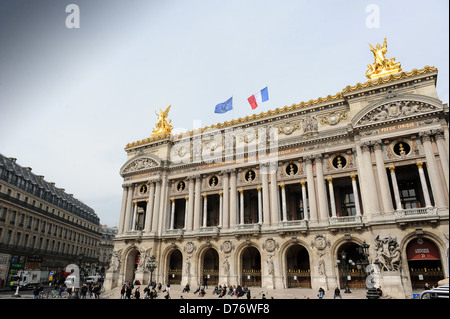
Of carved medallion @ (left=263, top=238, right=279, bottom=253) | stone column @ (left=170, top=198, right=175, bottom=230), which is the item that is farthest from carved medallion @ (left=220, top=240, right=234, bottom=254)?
stone column @ (left=170, top=198, right=175, bottom=230)

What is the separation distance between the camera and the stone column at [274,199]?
110 ft

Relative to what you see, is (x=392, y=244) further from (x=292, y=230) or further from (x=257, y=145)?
(x=257, y=145)

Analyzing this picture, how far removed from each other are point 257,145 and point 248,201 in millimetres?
7307

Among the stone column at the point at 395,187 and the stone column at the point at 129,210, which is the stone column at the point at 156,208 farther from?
the stone column at the point at 395,187

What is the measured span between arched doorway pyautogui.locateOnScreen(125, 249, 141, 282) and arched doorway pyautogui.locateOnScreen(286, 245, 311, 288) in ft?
63.4

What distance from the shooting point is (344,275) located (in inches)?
1168

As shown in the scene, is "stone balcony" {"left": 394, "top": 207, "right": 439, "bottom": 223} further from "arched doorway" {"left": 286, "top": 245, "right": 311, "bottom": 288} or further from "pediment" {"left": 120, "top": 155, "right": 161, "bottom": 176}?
"pediment" {"left": 120, "top": 155, "right": 161, "bottom": 176}

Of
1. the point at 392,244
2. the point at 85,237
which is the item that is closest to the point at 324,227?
the point at 392,244

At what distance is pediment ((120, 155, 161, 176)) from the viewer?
42.6 metres

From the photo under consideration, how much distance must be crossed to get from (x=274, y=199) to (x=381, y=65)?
1871 cm

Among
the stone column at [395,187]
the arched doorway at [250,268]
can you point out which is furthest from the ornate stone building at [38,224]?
the stone column at [395,187]

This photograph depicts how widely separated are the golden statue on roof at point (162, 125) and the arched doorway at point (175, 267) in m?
17.1

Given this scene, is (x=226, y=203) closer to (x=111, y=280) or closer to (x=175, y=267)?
(x=175, y=267)

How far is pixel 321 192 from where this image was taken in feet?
105
